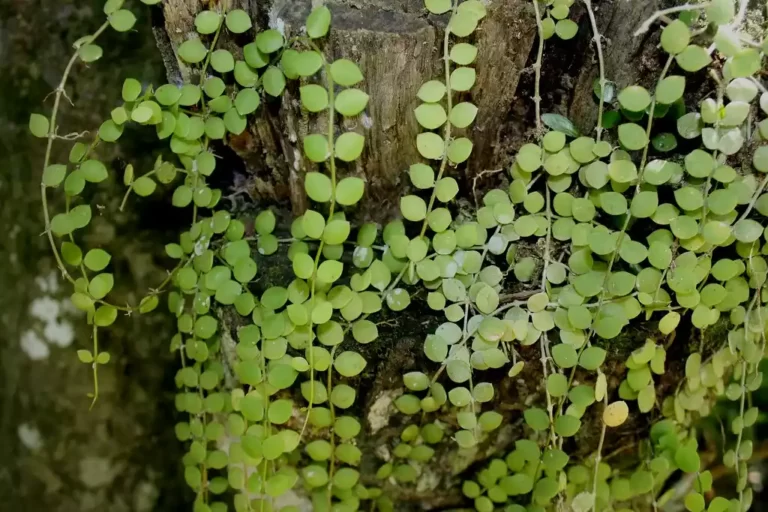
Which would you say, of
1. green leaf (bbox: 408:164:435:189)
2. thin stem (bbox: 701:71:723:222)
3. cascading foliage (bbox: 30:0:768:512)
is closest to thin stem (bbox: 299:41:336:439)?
cascading foliage (bbox: 30:0:768:512)

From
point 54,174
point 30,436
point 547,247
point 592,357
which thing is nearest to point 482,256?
point 547,247

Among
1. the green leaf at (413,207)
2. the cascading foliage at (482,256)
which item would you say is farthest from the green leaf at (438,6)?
the green leaf at (413,207)

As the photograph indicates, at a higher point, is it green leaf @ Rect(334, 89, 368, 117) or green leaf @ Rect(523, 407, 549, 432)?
green leaf @ Rect(334, 89, 368, 117)

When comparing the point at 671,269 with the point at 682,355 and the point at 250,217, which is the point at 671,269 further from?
the point at 250,217

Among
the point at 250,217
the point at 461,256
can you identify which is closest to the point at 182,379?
the point at 250,217

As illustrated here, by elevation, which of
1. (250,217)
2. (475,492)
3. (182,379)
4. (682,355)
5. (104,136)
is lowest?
(475,492)

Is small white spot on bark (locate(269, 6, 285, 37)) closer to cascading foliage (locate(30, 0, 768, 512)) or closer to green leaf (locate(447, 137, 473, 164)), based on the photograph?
cascading foliage (locate(30, 0, 768, 512))

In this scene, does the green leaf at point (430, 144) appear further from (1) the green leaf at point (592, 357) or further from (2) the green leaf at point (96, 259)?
(2) the green leaf at point (96, 259)

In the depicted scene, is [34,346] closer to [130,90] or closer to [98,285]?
[98,285]
